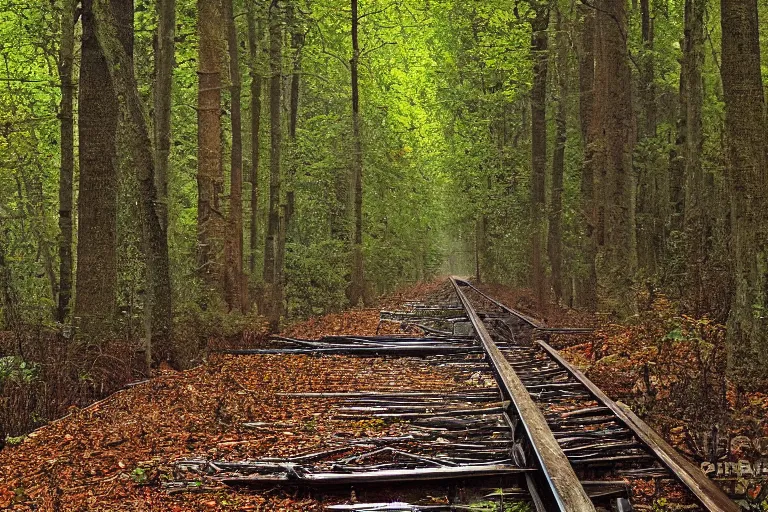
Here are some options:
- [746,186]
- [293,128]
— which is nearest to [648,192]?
[293,128]

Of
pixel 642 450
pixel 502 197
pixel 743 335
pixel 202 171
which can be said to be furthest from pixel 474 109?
pixel 642 450

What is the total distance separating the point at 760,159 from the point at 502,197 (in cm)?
2400

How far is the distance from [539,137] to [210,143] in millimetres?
13724

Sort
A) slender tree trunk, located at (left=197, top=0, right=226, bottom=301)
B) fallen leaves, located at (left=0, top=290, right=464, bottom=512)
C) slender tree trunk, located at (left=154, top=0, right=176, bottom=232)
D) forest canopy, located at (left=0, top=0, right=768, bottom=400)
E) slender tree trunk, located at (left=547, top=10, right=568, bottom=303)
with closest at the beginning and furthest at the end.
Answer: fallen leaves, located at (left=0, top=290, right=464, bottom=512)
forest canopy, located at (left=0, top=0, right=768, bottom=400)
slender tree trunk, located at (left=154, top=0, right=176, bottom=232)
slender tree trunk, located at (left=197, top=0, right=226, bottom=301)
slender tree trunk, located at (left=547, top=10, right=568, bottom=303)

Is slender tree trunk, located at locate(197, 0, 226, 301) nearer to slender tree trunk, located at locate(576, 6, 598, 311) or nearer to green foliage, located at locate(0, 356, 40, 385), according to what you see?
green foliage, located at locate(0, 356, 40, 385)

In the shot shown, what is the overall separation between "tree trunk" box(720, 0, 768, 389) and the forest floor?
1.48 feet

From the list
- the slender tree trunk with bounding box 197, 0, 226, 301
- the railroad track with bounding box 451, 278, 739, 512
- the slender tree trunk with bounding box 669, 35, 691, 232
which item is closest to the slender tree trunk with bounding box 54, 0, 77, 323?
the slender tree trunk with bounding box 197, 0, 226, 301

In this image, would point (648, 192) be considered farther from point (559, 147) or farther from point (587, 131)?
point (587, 131)

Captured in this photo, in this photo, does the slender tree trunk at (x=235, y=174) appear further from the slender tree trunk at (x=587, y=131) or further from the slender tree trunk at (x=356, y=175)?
the slender tree trunk at (x=587, y=131)

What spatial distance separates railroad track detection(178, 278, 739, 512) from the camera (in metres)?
4.59

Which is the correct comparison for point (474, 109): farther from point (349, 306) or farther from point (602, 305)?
point (602, 305)

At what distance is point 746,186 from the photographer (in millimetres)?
8414

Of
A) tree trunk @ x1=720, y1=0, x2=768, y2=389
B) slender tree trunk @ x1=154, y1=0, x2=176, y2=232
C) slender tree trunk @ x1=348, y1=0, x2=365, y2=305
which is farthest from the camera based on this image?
slender tree trunk @ x1=348, y1=0, x2=365, y2=305

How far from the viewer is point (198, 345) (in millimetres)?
11516
